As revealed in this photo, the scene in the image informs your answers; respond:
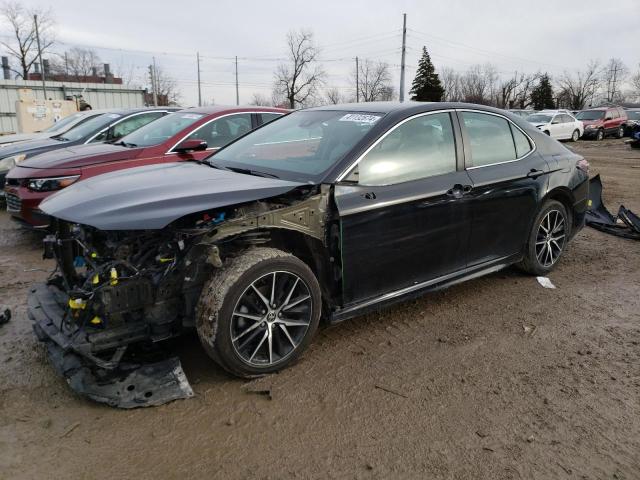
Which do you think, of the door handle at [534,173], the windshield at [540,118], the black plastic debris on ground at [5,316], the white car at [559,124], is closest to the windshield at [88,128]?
the black plastic debris on ground at [5,316]

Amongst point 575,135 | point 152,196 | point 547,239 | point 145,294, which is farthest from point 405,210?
point 575,135

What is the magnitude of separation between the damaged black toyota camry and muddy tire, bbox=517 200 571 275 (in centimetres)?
50

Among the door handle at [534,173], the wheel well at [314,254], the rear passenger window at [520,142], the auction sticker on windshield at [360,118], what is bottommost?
the wheel well at [314,254]

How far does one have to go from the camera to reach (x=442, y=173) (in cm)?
382

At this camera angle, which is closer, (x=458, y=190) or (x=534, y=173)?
(x=458, y=190)

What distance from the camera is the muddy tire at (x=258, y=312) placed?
290cm

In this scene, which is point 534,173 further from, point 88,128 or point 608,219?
point 88,128

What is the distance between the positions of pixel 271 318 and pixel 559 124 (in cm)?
2465

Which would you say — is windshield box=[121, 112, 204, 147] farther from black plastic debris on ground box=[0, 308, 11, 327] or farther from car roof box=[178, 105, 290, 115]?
black plastic debris on ground box=[0, 308, 11, 327]

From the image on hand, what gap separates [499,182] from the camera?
414cm

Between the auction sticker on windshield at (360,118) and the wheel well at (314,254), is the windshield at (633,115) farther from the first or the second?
the wheel well at (314,254)

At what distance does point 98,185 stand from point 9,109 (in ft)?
119

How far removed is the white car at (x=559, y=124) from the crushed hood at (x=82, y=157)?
21465 mm

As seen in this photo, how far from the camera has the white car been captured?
23.5 m
